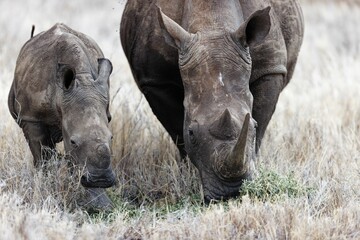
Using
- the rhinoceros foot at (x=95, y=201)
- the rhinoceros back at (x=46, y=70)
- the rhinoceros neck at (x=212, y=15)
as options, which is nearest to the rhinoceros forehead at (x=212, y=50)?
the rhinoceros neck at (x=212, y=15)

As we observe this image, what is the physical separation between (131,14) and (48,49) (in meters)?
1.16

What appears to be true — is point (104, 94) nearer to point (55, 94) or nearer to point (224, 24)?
point (55, 94)

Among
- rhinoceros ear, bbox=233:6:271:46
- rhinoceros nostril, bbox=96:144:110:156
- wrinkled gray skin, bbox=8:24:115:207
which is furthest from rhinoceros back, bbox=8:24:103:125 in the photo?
rhinoceros ear, bbox=233:6:271:46

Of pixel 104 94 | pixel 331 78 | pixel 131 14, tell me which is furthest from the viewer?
pixel 331 78

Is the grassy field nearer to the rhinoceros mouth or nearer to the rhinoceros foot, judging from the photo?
the rhinoceros foot

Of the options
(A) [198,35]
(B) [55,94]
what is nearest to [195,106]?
Answer: (A) [198,35]

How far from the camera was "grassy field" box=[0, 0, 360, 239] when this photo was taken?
7336mm

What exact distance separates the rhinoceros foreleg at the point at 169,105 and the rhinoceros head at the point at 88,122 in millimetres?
868

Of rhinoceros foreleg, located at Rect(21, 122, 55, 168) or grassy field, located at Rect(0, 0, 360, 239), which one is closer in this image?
grassy field, located at Rect(0, 0, 360, 239)

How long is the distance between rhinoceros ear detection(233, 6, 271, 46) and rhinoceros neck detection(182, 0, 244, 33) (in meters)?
0.18

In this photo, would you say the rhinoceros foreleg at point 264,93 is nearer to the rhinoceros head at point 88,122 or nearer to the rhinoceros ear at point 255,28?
the rhinoceros ear at point 255,28

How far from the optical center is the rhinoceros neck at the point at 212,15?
8562mm

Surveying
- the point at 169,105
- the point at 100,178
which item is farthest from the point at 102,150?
the point at 169,105

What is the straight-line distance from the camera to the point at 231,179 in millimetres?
7934
